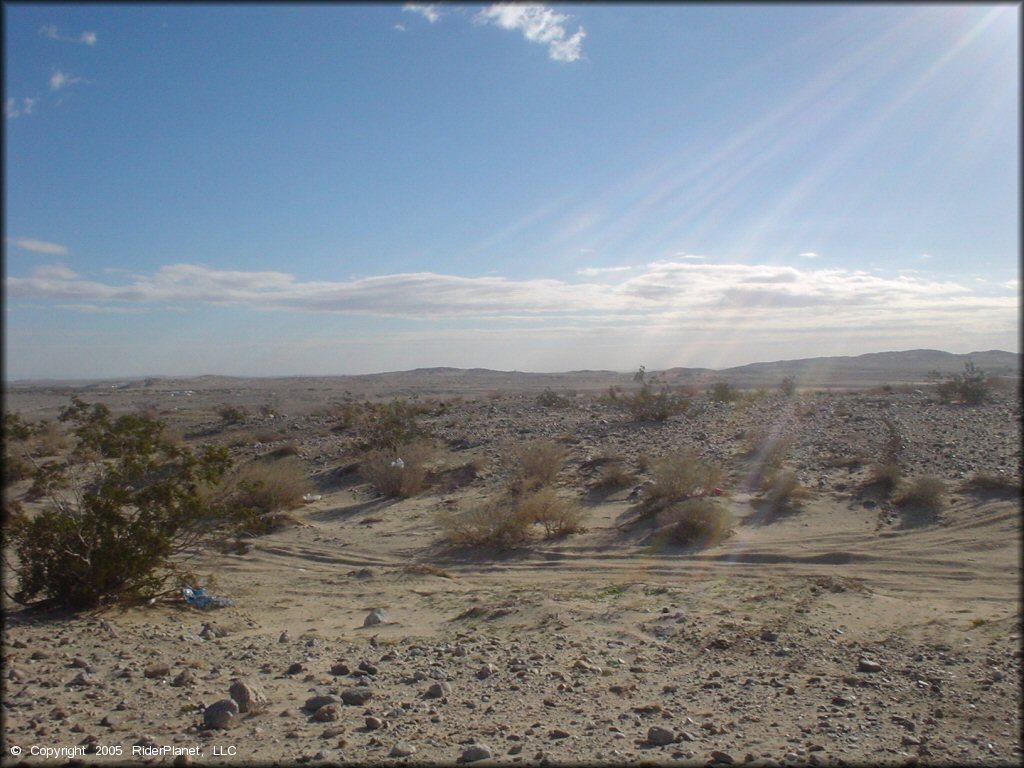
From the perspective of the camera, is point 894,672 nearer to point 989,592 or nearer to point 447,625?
point 989,592

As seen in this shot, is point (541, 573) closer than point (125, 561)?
No

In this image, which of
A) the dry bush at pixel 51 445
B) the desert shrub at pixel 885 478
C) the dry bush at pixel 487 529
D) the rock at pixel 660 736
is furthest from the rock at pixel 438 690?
the dry bush at pixel 51 445

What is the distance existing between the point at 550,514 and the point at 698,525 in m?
2.63

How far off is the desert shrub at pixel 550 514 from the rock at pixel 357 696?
7164mm

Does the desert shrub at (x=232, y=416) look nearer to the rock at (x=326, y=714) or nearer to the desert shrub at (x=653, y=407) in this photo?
the desert shrub at (x=653, y=407)

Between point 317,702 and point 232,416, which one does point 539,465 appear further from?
point 232,416

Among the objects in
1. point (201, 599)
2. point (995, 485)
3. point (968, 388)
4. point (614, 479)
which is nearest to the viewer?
point (201, 599)

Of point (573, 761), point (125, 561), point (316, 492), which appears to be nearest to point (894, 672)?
point (573, 761)

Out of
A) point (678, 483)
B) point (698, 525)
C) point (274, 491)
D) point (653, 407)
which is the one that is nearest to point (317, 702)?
point (698, 525)

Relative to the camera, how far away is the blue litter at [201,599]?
895cm

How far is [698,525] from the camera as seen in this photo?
481 inches

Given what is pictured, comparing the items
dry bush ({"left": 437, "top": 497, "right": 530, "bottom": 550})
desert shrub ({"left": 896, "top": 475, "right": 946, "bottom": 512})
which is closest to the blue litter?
dry bush ({"left": 437, "top": 497, "right": 530, "bottom": 550})

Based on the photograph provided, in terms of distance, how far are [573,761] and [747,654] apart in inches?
108

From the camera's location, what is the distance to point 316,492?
18812 millimetres
